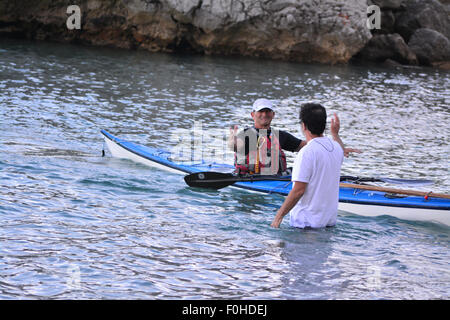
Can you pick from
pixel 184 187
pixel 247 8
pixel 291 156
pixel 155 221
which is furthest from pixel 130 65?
pixel 155 221

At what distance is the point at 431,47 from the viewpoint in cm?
2592

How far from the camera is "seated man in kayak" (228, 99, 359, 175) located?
6.73 m

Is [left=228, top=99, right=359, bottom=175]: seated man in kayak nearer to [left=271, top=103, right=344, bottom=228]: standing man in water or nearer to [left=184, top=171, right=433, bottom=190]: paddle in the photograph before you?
[left=184, top=171, right=433, bottom=190]: paddle

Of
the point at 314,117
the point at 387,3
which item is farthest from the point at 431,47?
the point at 314,117

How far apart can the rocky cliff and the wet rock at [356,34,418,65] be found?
285mm

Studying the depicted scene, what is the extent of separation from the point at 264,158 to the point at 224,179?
0.55 m

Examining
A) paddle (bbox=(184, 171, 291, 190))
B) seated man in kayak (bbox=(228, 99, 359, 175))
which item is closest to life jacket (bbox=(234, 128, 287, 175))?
seated man in kayak (bbox=(228, 99, 359, 175))

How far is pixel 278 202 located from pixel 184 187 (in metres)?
1.32

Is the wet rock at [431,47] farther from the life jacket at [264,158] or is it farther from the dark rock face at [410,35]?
the life jacket at [264,158]

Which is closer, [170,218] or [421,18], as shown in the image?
[170,218]

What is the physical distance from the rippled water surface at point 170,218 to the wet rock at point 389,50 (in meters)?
11.0

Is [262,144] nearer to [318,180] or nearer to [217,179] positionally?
[217,179]
